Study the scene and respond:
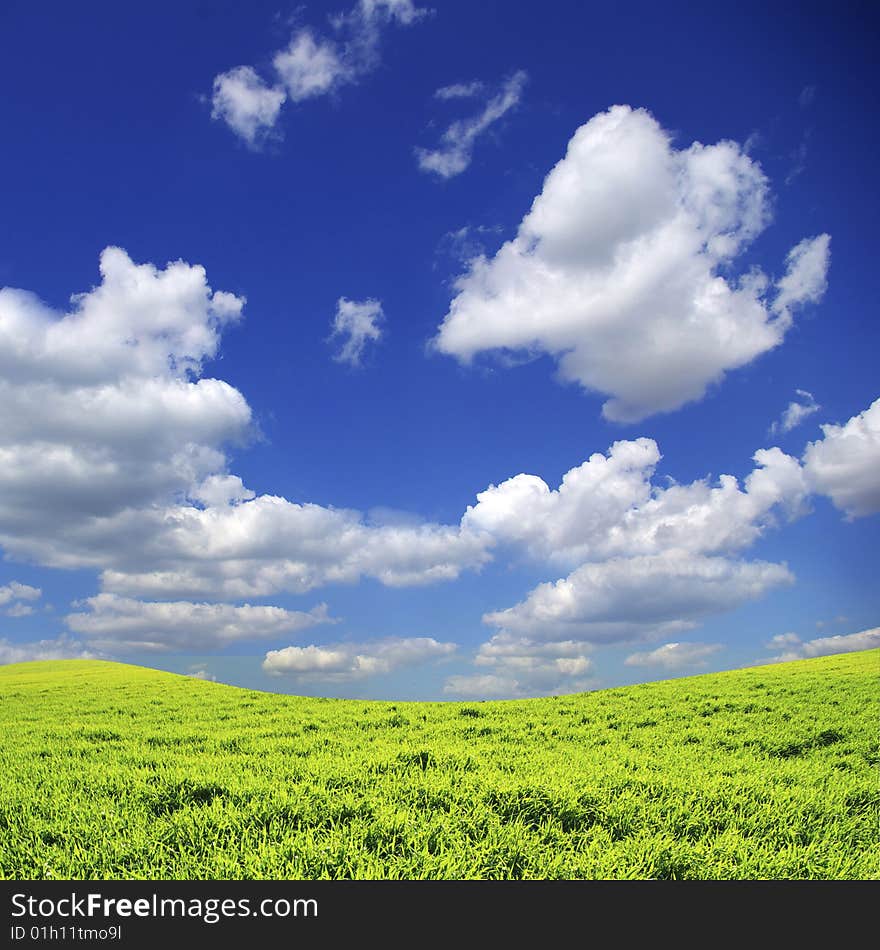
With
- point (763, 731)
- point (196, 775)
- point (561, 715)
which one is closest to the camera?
point (196, 775)

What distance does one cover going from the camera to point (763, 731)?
1321cm

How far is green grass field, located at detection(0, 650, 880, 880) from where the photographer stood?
5879mm

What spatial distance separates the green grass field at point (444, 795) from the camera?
5.88 metres

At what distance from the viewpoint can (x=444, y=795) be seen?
752 centimetres
